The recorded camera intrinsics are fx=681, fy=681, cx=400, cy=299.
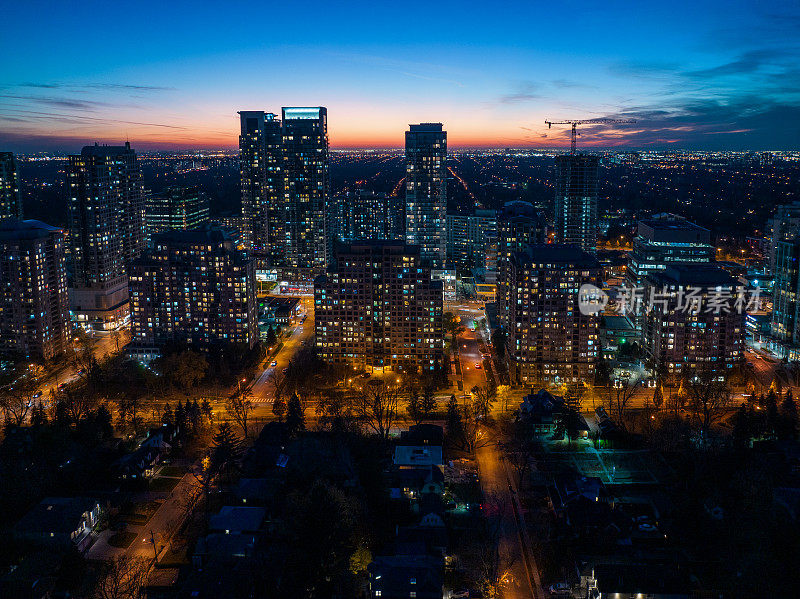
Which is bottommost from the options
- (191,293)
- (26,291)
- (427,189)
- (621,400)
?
(621,400)

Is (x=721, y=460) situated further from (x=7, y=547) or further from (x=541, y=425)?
(x=7, y=547)

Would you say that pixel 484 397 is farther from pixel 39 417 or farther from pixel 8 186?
pixel 8 186

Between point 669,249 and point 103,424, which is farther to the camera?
point 669,249

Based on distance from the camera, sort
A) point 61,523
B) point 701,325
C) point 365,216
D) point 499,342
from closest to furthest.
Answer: point 61,523 < point 701,325 < point 499,342 < point 365,216

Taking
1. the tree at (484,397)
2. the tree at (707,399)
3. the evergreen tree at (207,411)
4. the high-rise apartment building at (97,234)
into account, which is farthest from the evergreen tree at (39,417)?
the tree at (707,399)

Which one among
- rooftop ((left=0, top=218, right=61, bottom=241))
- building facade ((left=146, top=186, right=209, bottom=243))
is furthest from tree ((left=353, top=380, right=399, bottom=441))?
building facade ((left=146, top=186, right=209, bottom=243))

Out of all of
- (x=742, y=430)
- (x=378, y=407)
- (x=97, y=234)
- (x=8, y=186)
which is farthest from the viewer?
(x=8, y=186)

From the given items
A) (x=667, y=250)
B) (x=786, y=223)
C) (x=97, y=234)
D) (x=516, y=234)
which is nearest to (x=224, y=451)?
(x=516, y=234)

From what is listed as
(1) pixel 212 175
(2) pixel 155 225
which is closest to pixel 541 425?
(2) pixel 155 225

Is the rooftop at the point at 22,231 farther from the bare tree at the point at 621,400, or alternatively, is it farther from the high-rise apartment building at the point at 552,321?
the bare tree at the point at 621,400
